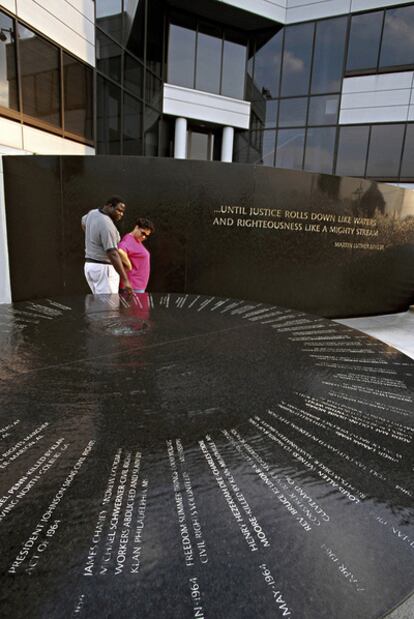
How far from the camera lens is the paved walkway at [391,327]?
20.3ft

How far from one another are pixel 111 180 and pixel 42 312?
3.77 meters

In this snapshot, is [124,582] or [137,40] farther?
[137,40]

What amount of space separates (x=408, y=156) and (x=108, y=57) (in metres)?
11.3

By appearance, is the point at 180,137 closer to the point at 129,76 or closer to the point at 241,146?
the point at 241,146

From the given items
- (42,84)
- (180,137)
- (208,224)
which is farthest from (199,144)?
(208,224)

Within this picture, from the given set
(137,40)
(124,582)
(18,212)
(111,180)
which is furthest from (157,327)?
(137,40)

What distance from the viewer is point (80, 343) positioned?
210cm

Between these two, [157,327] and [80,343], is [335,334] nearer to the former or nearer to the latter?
[157,327]

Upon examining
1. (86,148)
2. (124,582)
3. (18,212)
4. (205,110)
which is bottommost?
(124,582)

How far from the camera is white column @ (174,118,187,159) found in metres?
14.9

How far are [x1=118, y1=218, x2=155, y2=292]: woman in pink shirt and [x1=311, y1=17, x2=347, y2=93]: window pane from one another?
14.7 meters

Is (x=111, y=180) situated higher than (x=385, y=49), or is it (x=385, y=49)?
(x=385, y=49)

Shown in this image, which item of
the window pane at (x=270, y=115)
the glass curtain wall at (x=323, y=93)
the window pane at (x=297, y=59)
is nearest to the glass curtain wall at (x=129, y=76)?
the glass curtain wall at (x=323, y=93)

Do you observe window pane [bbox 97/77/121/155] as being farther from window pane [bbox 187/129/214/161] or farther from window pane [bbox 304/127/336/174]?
window pane [bbox 304/127/336/174]
